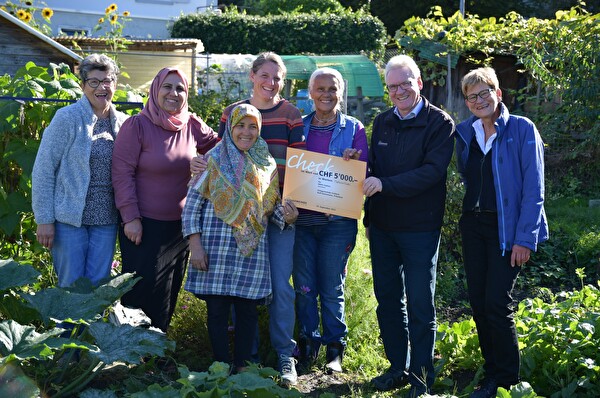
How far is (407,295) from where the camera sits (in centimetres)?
434

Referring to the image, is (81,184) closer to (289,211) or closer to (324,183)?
(289,211)

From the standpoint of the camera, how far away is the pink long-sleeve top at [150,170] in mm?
4293

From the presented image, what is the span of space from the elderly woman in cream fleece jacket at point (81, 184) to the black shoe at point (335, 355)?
148 centimetres

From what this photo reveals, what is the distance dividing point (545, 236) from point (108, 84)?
2.64 m

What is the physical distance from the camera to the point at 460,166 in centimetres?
435

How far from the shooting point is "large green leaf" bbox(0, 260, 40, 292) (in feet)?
12.3

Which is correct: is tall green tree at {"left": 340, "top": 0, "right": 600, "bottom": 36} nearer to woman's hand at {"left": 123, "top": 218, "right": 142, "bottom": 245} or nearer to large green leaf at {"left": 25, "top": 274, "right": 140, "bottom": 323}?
woman's hand at {"left": 123, "top": 218, "right": 142, "bottom": 245}

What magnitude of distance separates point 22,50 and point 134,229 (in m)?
8.06

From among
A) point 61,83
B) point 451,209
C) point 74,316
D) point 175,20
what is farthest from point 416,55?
point 175,20

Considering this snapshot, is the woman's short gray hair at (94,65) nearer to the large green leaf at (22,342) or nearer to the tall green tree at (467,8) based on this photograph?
the large green leaf at (22,342)

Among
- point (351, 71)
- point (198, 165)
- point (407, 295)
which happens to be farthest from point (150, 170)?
point (351, 71)

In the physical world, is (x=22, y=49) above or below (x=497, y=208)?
above

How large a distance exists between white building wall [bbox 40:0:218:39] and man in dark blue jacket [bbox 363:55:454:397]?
2289 centimetres

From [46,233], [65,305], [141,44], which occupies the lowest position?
[65,305]
